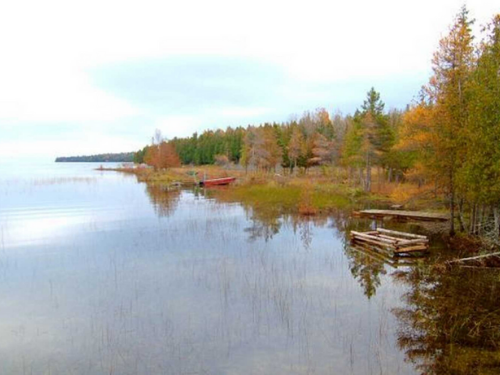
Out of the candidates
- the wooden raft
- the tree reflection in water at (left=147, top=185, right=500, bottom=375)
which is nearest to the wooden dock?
the wooden raft

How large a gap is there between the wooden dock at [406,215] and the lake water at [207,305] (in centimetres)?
803

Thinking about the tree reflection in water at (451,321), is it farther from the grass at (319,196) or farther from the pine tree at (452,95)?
the grass at (319,196)

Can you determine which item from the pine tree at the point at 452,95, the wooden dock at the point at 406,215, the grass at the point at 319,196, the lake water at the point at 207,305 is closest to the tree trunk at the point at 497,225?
the pine tree at the point at 452,95

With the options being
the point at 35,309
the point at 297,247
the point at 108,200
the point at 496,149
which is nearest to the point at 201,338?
the point at 35,309

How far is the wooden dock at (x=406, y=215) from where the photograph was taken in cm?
2562

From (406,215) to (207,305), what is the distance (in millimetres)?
19930

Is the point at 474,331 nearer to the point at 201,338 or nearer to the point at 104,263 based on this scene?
the point at 201,338

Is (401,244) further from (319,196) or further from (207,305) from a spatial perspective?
(319,196)

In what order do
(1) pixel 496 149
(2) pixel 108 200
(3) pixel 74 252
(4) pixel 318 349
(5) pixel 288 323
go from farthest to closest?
(2) pixel 108 200 → (3) pixel 74 252 → (1) pixel 496 149 → (5) pixel 288 323 → (4) pixel 318 349

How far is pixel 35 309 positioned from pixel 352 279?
997 cm

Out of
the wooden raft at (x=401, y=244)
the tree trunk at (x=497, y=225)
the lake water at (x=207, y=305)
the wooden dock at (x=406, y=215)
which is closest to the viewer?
the lake water at (x=207, y=305)

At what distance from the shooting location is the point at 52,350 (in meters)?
8.98

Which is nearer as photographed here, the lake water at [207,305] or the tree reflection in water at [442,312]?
the tree reflection in water at [442,312]

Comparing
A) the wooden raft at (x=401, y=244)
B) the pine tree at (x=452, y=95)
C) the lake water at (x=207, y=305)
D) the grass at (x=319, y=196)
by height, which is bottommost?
the lake water at (x=207, y=305)
